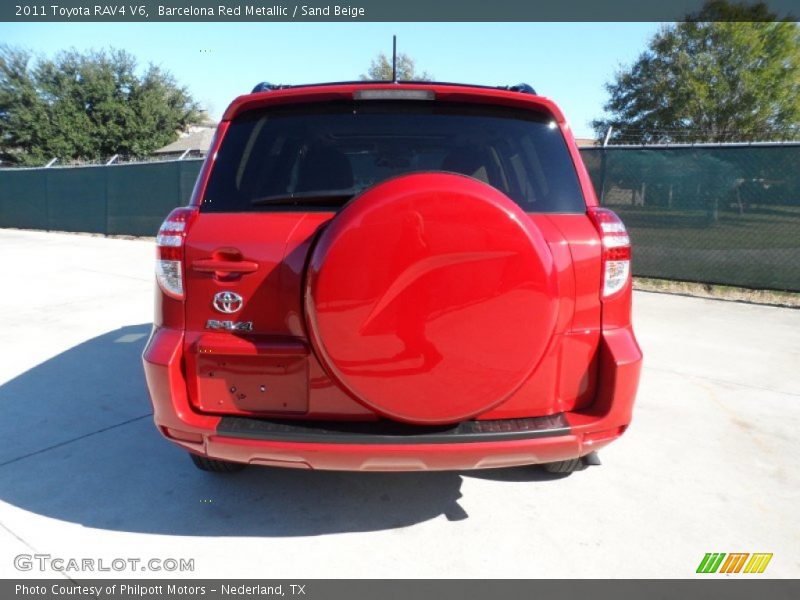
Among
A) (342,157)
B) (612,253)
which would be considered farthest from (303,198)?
(612,253)

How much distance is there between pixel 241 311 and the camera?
211 cm

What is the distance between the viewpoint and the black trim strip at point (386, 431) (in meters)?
2.00

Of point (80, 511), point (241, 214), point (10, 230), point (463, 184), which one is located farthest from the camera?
point (10, 230)

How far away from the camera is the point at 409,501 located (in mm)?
2689

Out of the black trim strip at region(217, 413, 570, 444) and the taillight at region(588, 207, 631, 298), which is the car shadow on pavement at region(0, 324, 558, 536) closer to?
the black trim strip at region(217, 413, 570, 444)

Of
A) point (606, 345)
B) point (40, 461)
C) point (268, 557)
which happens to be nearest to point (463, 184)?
point (606, 345)

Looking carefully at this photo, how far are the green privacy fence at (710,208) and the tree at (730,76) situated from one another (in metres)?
17.7

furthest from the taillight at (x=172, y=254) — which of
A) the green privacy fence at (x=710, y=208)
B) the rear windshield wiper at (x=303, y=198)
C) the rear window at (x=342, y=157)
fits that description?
the green privacy fence at (x=710, y=208)

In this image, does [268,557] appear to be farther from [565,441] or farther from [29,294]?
[29,294]

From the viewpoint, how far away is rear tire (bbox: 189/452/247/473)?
107 inches

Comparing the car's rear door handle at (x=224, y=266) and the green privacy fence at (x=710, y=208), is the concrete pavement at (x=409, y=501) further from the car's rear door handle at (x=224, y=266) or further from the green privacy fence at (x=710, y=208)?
the green privacy fence at (x=710, y=208)

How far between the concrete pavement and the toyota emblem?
101 cm

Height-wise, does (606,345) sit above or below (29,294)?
above
